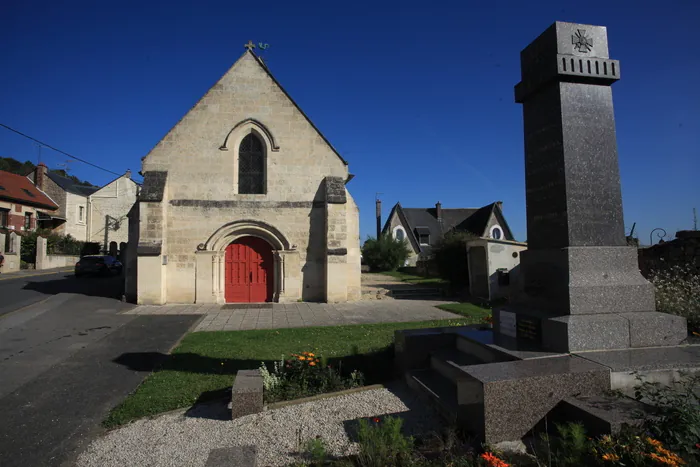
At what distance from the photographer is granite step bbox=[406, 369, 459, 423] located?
4022 millimetres

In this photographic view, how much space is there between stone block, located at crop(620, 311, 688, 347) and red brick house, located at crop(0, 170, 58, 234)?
39745 mm

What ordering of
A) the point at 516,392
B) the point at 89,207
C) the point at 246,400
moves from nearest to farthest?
1. the point at 516,392
2. the point at 246,400
3. the point at 89,207

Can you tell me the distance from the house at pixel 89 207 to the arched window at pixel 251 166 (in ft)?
111

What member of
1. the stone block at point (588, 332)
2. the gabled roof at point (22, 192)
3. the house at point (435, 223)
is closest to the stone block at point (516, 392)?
the stone block at point (588, 332)

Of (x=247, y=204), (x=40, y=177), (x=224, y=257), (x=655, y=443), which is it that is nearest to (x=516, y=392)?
(x=655, y=443)

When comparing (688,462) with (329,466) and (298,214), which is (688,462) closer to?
(329,466)

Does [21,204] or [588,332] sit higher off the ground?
[21,204]

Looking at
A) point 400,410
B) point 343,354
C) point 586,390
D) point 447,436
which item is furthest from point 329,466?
point 343,354

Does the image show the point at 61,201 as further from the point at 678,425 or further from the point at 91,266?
the point at 678,425

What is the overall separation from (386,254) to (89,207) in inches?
1346

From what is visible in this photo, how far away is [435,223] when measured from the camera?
4466 centimetres

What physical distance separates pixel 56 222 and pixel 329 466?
4748 cm

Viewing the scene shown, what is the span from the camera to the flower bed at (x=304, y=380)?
502cm

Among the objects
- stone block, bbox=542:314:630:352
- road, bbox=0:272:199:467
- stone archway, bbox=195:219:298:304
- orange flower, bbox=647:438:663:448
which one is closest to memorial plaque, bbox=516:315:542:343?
stone block, bbox=542:314:630:352
